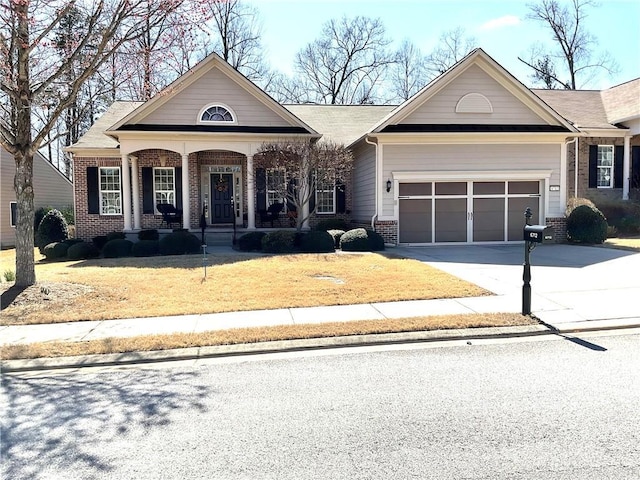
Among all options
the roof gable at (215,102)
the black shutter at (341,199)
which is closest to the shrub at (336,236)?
the black shutter at (341,199)

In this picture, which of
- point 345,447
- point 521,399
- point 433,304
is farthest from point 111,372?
point 433,304

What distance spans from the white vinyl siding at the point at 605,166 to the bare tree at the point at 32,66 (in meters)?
19.7

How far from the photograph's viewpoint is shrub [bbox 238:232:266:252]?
1608cm

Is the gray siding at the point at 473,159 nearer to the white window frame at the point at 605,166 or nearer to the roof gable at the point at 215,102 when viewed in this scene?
the roof gable at the point at 215,102

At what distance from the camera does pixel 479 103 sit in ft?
56.7

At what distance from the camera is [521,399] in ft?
14.9

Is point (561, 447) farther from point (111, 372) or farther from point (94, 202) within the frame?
point (94, 202)

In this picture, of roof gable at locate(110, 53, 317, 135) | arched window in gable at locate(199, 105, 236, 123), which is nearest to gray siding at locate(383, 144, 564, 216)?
roof gable at locate(110, 53, 317, 135)

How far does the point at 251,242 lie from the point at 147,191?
6125mm

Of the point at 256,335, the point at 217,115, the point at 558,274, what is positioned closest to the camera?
the point at 256,335

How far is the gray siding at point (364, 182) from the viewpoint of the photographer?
17688 mm

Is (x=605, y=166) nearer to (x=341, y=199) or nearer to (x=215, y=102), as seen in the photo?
(x=341, y=199)

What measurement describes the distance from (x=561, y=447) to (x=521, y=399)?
3.04ft

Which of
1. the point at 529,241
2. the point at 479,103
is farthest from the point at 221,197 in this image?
the point at 529,241
